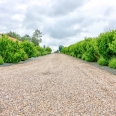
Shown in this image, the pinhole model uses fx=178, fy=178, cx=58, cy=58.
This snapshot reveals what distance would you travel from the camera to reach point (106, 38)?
1591cm

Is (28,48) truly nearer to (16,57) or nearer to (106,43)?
(16,57)

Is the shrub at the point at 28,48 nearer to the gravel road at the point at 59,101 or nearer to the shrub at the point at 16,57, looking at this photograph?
the shrub at the point at 16,57

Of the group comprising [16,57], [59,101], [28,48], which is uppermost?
[28,48]

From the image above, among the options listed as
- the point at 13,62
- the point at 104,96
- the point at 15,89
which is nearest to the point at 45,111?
the point at 104,96

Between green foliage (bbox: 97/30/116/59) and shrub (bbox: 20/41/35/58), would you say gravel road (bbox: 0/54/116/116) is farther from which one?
shrub (bbox: 20/41/35/58)

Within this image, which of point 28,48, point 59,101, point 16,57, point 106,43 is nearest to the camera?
point 59,101

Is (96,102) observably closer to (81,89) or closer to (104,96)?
(104,96)

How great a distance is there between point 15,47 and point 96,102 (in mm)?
17406

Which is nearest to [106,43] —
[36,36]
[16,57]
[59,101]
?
[16,57]

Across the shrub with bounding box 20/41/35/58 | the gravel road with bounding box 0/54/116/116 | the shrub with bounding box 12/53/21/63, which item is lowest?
the gravel road with bounding box 0/54/116/116

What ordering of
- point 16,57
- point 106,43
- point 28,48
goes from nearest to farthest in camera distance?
point 106,43 → point 16,57 → point 28,48

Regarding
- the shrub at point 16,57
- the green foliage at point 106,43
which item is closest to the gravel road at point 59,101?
the green foliage at point 106,43

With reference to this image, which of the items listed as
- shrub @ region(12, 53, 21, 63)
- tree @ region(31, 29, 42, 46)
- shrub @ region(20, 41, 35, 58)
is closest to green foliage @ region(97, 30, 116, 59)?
shrub @ region(12, 53, 21, 63)

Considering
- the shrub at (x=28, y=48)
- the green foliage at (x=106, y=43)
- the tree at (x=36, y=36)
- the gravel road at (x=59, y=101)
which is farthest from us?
the tree at (x=36, y=36)
